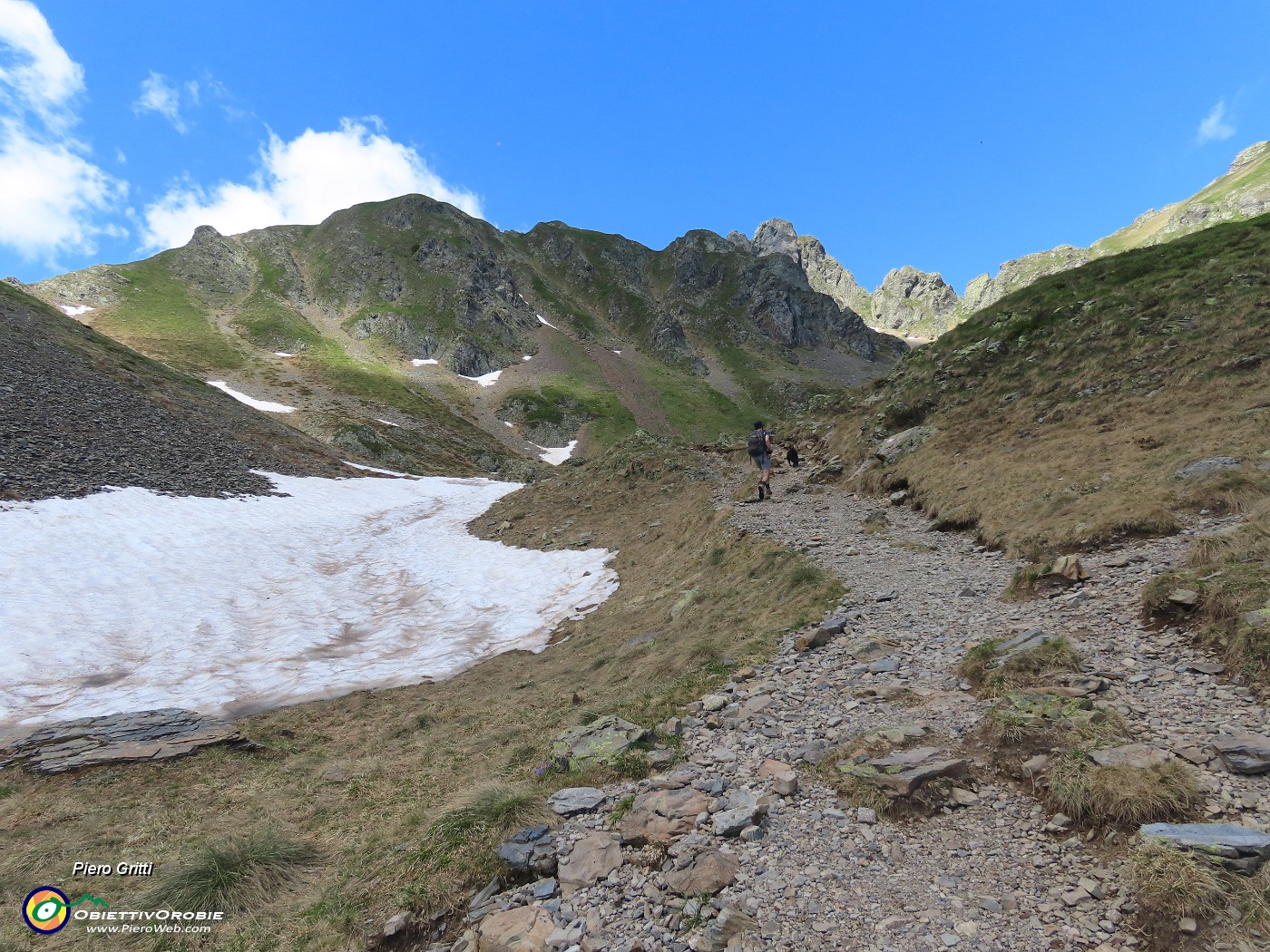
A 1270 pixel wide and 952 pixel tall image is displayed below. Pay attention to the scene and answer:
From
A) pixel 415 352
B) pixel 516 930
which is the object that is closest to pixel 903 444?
pixel 516 930

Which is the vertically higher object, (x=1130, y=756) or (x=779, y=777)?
(x=1130, y=756)

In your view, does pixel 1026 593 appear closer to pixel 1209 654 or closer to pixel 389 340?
pixel 1209 654

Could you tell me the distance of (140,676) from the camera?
1595 cm

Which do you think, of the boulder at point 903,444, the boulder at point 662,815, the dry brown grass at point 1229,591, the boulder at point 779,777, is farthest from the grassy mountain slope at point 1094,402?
the boulder at point 662,815

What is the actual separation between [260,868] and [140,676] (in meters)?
13.1

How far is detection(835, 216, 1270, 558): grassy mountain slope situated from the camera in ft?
43.4

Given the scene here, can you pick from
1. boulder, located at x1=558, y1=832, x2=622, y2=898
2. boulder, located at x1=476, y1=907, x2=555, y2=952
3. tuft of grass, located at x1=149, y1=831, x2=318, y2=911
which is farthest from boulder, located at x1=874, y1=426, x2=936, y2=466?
tuft of grass, located at x1=149, y1=831, x2=318, y2=911

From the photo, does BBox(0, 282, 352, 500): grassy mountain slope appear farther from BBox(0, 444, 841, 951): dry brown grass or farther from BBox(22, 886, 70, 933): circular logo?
BBox(22, 886, 70, 933): circular logo

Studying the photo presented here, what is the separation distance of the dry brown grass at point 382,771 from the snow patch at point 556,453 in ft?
320

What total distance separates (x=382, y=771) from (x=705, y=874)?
810cm

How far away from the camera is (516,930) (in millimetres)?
5223

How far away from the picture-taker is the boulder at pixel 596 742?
803 centimetres

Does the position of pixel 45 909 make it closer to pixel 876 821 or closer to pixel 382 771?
pixel 382 771

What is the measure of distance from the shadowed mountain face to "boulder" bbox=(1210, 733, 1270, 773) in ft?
227
